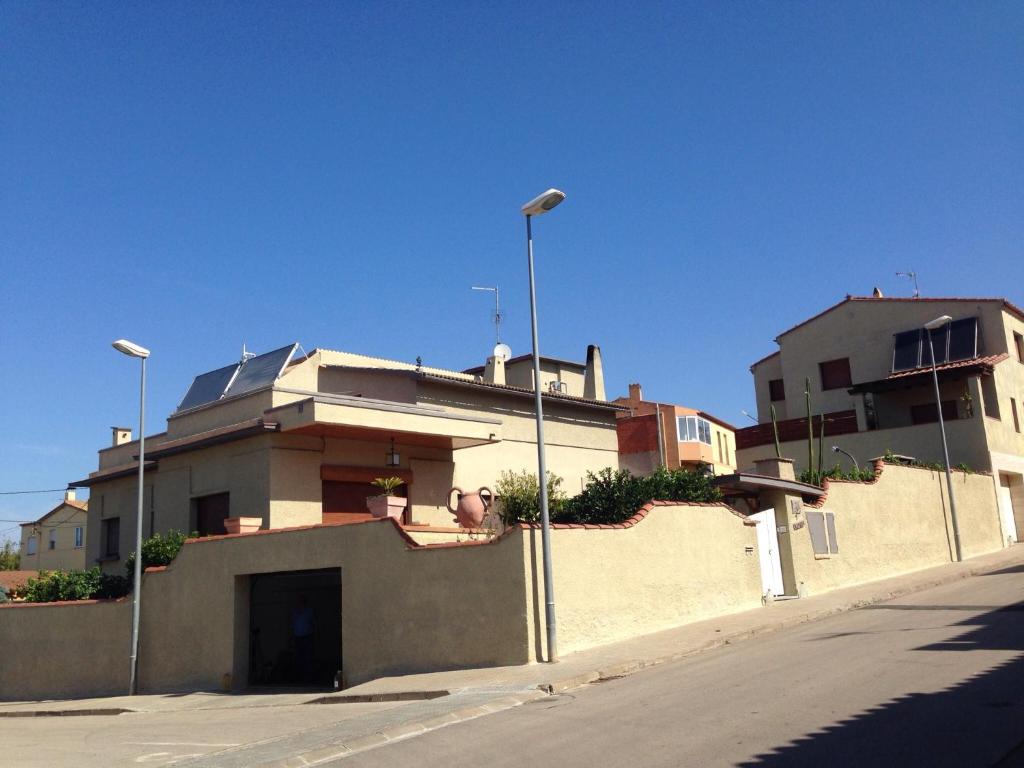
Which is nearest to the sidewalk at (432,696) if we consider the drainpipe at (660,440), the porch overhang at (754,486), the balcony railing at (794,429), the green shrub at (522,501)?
the porch overhang at (754,486)

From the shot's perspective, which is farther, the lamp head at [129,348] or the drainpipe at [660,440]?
the drainpipe at [660,440]

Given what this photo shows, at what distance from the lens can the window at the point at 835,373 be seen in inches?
1639

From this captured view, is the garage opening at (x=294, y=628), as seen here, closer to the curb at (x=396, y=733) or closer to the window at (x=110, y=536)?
the curb at (x=396, y=733)

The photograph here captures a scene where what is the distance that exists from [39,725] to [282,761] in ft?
34.3

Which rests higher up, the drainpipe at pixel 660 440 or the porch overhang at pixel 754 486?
the drainpipe at pixel 660 440

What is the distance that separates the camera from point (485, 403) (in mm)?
26641

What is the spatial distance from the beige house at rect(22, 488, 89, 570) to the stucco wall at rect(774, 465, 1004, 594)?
47.0m

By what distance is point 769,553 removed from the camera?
20391 mm

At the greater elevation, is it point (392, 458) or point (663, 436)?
point (663, 436)

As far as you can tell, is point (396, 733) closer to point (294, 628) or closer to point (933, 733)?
point (933, 733)

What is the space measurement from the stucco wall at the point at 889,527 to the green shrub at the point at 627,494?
9.70 ft

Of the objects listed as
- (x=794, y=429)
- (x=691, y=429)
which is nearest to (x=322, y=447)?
(x=794, y=429)

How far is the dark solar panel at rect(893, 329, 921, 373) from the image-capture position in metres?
38.2

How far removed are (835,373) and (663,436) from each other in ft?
29.8
